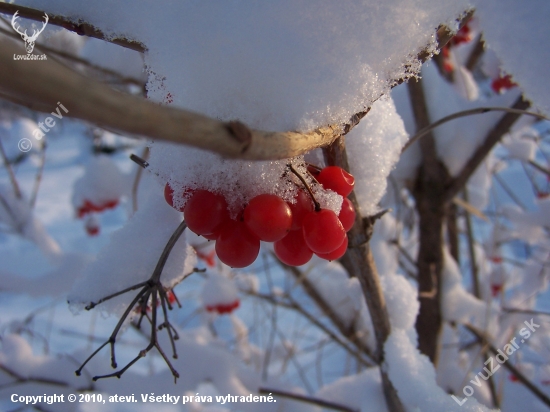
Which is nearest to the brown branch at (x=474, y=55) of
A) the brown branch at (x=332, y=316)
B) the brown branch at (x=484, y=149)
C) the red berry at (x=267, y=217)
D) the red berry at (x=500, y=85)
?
the red berry at (x=500, y=85)

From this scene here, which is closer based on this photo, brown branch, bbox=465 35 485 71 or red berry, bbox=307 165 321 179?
red berry, bbox=307 165 321 179

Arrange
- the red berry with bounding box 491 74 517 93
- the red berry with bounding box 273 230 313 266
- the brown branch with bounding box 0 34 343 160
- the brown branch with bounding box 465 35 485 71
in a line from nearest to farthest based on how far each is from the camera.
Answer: the brown branch with bounding box 0 34 343 160 → the red berry with bounding box 273 230 313 266 → the red berry with bounding box 491 74 517 93 → the brown branch with bounding box 465 35 485 71

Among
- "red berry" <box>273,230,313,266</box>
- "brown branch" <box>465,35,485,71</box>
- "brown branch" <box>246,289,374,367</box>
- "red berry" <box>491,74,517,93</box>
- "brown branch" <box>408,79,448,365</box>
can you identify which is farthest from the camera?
"brown branch" <box>465,35,485,71</box>

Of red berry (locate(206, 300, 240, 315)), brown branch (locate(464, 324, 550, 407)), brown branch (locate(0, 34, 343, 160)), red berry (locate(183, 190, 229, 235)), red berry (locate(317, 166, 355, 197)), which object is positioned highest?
red berry (locate(206, 300, 240, 315))

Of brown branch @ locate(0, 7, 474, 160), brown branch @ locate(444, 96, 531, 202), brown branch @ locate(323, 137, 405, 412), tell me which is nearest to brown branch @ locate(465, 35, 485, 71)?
brown branch @ locate(444, 96, 531, 202)

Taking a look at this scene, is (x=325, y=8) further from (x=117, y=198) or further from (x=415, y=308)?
(x=117, y=198)

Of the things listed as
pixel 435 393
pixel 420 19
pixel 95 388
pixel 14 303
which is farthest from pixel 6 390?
pixel 14 303

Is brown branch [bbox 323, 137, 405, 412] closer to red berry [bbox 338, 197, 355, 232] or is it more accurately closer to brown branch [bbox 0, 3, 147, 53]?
red berry [bbox 338, 197, 355, 232]

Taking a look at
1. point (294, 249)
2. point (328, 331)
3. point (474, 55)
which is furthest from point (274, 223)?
point (474, 55)
